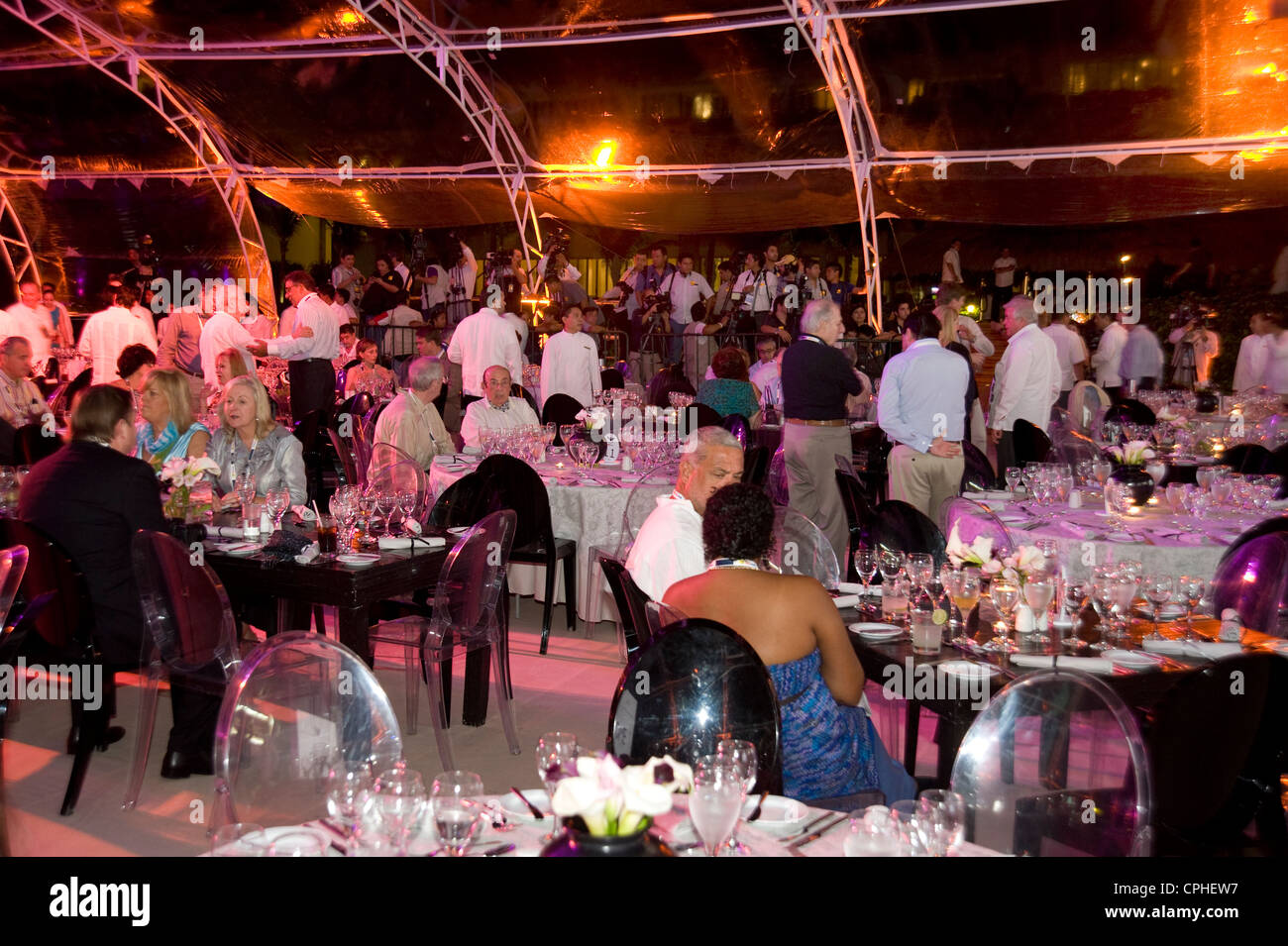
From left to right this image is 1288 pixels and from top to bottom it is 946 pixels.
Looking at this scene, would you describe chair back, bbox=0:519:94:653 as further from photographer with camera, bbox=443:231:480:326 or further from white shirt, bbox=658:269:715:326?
photographer with camera, bbox=443:231:480:326

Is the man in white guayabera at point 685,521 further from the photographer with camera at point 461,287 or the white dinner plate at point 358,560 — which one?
the photographer with camera at point 461,287

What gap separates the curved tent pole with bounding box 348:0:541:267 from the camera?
13.2m

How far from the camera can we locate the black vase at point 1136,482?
5.96 metres

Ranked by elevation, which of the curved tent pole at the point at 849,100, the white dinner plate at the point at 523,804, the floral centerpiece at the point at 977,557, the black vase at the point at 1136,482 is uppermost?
the curved tent pole at the point at 849,100

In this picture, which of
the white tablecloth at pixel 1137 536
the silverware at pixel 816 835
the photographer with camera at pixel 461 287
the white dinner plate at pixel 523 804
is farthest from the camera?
the photographer with camera at pixel 461 287

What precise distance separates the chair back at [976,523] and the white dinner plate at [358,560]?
247 centimetres

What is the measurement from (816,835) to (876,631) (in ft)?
5.13

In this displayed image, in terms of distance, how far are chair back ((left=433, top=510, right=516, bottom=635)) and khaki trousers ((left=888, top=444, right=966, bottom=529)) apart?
2.87 meters

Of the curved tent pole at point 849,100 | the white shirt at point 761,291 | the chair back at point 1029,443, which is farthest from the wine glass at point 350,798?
the white shirt at point 761,291

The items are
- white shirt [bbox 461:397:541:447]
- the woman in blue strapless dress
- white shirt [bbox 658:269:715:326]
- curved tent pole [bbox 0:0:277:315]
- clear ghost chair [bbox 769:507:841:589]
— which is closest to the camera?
the woman in blue strapless dress

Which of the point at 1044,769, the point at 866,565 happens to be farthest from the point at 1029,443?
the point at 1044,769

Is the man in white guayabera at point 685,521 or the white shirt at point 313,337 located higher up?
the white shirt at point 313,337

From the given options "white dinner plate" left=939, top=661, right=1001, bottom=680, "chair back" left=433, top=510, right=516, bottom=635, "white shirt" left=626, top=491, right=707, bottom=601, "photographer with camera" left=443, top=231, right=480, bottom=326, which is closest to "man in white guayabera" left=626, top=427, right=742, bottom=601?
"white shirt" left=626, top=491, right=707, bottom=601

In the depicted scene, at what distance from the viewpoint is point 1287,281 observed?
50.1ft
